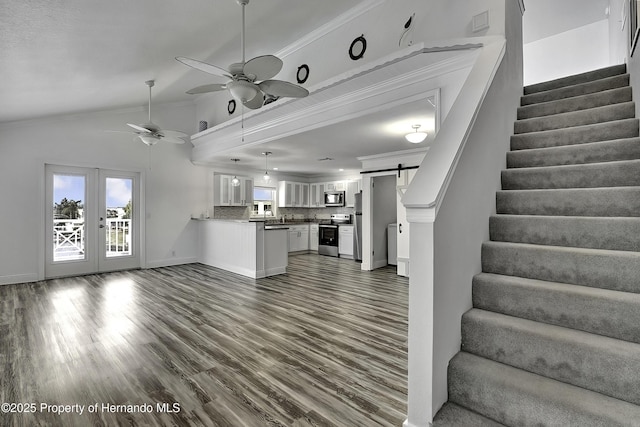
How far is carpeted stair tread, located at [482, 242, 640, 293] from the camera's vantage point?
153 cm

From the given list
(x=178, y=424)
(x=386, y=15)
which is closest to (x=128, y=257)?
(x=178, y=424)

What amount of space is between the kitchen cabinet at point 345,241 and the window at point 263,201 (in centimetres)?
257

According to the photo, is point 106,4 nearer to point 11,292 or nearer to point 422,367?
point 422,367

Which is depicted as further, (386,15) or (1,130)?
(1,130)

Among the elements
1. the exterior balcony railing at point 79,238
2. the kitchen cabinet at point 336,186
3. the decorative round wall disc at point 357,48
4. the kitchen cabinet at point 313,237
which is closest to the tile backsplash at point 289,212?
the kitchen cabinet at point 336,186

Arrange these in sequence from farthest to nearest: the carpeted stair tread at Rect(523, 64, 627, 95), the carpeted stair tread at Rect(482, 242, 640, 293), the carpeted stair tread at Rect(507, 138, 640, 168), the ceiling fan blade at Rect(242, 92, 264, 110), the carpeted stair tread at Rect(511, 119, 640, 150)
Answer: the ceiling fan blade at Rect(242, 92, 264, 110), the carpeted stair tread at Rect(523, 64, 627, 95), the carpeted stair tread at Rect(511, 119, 640, 150), the carpeted stair tread at Rect(507, 138, 640, 168), the carpeted stair tread at Rect(482, 242, 640, 293)

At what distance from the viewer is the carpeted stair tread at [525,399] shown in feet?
3.89

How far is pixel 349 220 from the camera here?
8805 mm

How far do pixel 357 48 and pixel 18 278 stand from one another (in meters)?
6.75

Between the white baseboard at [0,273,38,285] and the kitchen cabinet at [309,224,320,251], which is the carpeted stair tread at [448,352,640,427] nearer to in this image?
the white baseboard at [0,273,38,285]

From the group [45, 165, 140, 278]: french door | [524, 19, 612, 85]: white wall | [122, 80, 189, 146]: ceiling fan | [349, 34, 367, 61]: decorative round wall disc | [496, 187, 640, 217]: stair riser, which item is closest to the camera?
[496, 187, 640, 217]: stair riser

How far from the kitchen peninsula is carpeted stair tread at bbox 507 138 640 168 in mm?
4285

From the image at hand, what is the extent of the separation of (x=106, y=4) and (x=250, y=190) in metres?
6.28

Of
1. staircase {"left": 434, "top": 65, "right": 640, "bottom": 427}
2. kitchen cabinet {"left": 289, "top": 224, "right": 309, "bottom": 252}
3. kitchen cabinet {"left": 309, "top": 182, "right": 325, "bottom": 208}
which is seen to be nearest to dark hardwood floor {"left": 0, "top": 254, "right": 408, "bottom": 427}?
staircase {"left": 434, "top": 65, "right": 640, "bottom": 427}
